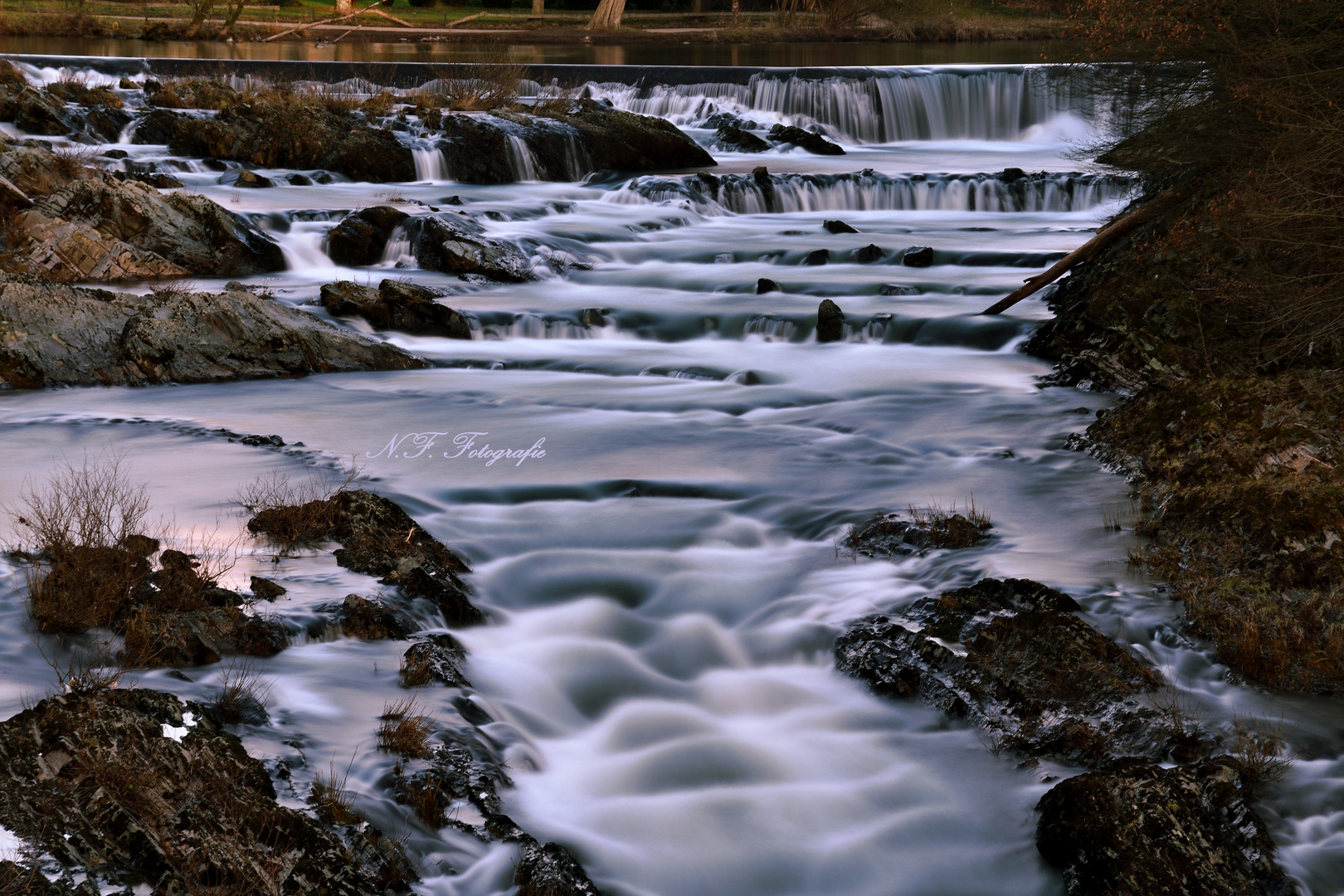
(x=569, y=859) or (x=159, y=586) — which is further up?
(x=159, y=586)

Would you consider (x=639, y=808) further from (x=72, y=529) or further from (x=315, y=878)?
(x=72, y=529)

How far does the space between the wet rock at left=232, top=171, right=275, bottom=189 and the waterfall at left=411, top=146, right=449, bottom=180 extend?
3.12 m

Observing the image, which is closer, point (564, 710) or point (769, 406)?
point (564, 710)

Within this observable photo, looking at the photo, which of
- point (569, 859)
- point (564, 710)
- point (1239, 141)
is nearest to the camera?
point (569, 859)

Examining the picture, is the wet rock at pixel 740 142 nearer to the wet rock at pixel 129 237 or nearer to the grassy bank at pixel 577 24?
the wet rock at pixel 129 237

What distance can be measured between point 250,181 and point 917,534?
14476 mm

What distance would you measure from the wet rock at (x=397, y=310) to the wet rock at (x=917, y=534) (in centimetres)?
664

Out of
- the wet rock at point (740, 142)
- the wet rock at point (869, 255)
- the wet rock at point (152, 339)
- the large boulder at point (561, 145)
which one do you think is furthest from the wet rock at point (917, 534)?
the wet rock at point (740, 142)

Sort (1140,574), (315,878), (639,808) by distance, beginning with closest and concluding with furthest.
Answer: (315,878) < (639,808) < (1140,574)

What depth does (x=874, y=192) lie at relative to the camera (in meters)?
20.5

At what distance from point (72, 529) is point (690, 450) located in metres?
4.89

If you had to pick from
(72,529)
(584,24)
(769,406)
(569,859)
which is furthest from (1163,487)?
(584,24)

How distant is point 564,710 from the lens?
5.76 m

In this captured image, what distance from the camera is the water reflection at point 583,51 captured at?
111 ft
